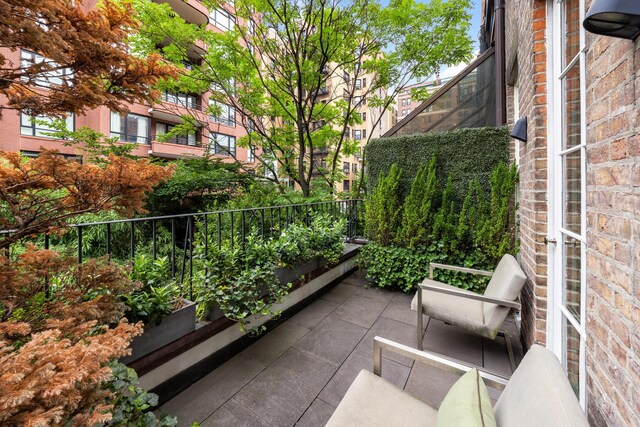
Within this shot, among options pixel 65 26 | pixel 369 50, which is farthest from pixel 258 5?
pixel 65 26

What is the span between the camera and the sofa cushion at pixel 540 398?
2.20 feet

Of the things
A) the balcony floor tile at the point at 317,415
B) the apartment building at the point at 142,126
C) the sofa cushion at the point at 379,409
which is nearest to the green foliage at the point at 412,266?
the balcony floor tile at the point at 317,415

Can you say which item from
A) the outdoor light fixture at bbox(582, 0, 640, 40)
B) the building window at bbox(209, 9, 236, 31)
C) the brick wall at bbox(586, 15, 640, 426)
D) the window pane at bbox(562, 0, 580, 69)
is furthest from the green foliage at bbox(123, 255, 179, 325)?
the building window at bbox(209, 9, 236, 31)

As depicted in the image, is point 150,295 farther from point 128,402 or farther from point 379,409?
point 379,409

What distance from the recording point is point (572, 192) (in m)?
1.51

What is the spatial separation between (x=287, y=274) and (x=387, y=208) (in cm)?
182

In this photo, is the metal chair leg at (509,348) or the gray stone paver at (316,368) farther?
the metal chair leg at (509,348)

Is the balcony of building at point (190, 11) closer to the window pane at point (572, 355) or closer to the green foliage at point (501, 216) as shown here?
the green foliage at point (501, 216)

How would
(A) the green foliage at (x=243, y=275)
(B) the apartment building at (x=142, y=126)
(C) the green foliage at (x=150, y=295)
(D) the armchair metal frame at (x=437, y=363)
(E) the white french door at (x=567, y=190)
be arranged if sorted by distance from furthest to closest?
(B) the apartment building at (x=142, y=126) < (A) the green foliage at (x=243, y=275) < (C) the green foliage at (x=150, y=295) < (E) the white french door at (x=567, y=190) < (D) the armchair metal frame at (x=437, y=363)

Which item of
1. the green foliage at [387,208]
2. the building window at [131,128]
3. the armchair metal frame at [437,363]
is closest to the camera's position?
the armchair metal frame at [437,363]

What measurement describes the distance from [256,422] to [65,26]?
2.17 m

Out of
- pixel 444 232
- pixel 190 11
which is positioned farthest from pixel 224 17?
pixel 444 232

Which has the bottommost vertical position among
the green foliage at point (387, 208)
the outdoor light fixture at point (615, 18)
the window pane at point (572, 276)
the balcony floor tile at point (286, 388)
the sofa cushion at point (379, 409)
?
the balcony floor tile at point (286, 388)

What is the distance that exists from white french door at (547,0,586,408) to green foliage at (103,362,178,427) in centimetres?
195
